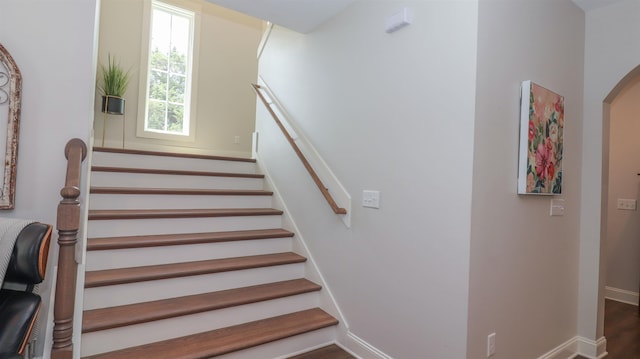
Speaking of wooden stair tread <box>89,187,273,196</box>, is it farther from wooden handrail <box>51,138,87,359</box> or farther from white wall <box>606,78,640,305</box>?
white wall <box>606,78,640,305</box>

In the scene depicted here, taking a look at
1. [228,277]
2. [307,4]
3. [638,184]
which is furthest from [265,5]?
[638,184]

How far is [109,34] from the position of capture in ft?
14.3

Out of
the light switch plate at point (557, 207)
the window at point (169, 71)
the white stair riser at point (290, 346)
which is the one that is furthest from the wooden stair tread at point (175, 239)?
the window at point (169, 71)

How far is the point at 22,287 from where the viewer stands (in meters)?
1.41

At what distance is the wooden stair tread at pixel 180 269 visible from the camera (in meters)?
2.01

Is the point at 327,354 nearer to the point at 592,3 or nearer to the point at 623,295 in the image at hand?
the point at 592,3

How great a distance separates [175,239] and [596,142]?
3112 millimetres

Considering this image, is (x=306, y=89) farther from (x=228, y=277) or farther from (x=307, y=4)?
(x=228, y=277)

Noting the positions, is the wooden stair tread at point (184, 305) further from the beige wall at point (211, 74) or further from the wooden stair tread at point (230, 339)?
the beige wall at point (211, 74)

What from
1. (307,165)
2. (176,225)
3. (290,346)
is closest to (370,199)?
(307,165)

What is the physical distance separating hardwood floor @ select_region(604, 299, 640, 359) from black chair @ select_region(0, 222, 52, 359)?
3.48 meters

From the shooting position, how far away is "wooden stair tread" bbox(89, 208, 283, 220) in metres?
2.35

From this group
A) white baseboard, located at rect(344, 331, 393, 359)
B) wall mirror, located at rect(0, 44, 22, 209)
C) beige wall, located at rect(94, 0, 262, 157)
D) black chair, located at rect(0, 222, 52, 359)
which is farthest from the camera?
beige wall, located at rect(94, 0, 262, 157)

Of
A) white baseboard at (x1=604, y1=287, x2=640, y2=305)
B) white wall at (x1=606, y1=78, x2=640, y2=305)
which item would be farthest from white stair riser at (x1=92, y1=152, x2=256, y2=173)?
white baseboard at (x1=604, y1=287, x2=640, y2=305)
